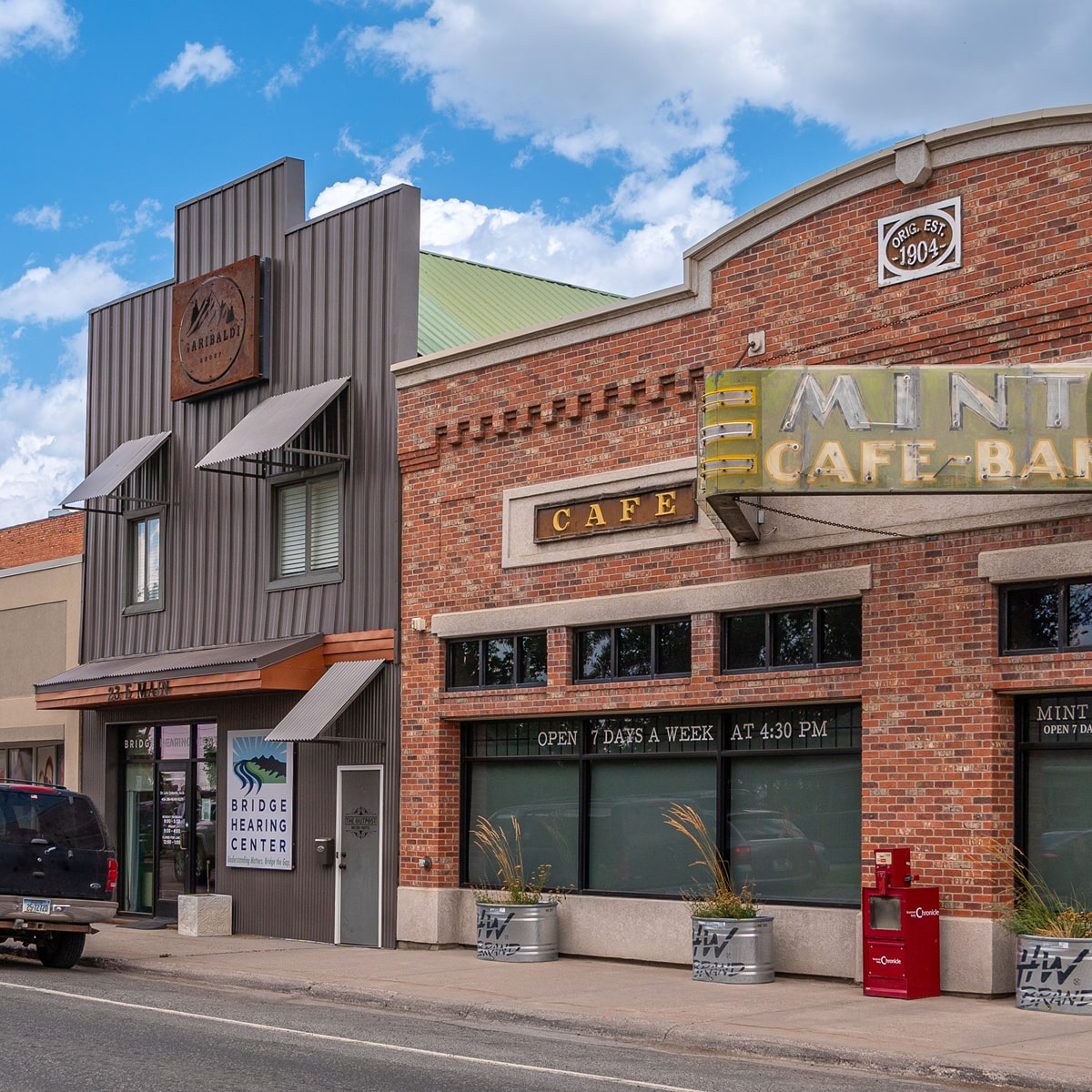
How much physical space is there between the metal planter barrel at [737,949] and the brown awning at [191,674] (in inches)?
272

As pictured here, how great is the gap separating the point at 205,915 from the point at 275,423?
255 inches

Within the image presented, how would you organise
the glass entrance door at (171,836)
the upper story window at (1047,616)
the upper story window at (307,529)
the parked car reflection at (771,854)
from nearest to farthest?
the upper story window at (1047,616), the parked car reflection at (771,854), the upper story window at (307,529), the glass entrance door at (171,836)

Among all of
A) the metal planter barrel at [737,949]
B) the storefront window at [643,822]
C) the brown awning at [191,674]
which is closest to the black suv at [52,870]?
the brown awning at [191,674]

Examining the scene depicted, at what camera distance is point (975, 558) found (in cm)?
1427

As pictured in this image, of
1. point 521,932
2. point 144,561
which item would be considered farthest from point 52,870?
point 144,561

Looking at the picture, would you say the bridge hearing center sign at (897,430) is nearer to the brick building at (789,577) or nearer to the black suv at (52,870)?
the brick building at (789,577)

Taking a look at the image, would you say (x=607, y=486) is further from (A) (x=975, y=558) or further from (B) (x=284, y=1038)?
(B) (x=284, y=1038)

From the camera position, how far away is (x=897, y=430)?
13727mm

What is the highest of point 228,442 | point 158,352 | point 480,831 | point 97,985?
point 158,352

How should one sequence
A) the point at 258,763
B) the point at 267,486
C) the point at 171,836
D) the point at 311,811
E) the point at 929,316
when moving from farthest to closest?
the point at 171,836, the point at 267,486, the point at 258,763, the point at 311,811, the point at 929,316

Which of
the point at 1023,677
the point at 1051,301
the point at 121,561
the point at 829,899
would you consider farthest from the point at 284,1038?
the point at 121,561

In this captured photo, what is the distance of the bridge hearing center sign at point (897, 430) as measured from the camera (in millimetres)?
13375

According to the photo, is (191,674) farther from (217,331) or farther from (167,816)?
(217,331)

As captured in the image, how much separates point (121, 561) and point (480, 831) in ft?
27.9
